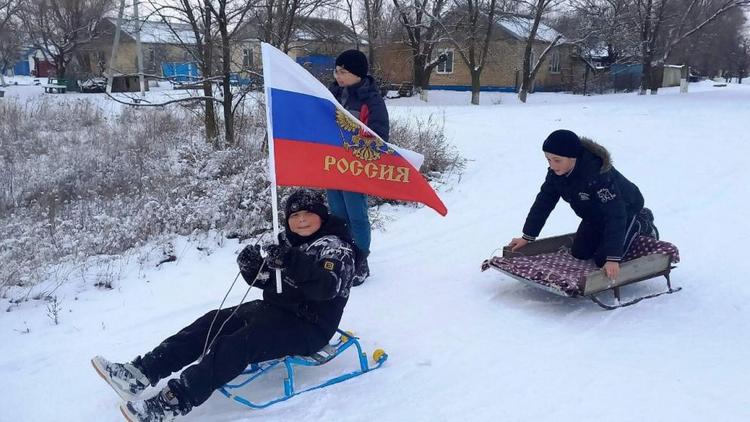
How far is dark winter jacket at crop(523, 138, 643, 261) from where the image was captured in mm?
4730

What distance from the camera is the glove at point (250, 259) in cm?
371

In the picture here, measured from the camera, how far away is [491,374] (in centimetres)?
389

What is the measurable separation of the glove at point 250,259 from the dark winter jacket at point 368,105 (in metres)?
1.67

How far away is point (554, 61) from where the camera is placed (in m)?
41.9

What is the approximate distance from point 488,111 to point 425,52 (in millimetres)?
13705

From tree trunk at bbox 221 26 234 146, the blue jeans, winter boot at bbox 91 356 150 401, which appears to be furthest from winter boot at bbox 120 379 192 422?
tree trunk at bbox 221 26 234 146

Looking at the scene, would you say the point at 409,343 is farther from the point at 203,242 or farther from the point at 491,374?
the point at 203,242

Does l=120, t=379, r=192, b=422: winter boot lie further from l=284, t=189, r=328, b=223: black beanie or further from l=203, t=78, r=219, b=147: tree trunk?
l=203, t=78, r=219, b=147: tree trunk

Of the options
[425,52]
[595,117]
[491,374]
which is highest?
[425,52]

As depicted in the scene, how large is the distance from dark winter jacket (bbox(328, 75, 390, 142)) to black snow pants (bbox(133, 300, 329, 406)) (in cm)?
184

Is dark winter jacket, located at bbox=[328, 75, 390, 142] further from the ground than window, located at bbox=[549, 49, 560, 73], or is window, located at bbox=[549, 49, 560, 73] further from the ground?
window, located at bbox=[549, 49, 560, 73]

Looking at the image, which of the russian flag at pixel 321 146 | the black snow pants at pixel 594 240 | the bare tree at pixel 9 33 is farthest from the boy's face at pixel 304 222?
the bare tree at pixel 9 33

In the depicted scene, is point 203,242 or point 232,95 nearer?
point 203,242

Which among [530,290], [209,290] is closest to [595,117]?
[530,290]
